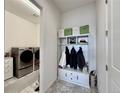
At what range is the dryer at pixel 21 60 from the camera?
3003mm

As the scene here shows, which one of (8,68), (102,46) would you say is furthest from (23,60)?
(102,46)

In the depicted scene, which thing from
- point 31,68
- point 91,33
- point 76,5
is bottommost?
point 31,68

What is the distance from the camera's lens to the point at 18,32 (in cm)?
367

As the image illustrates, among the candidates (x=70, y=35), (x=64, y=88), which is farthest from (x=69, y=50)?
(x=64, y=88)

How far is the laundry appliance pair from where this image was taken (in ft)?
9.86

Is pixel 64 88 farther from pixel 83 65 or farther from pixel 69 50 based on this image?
pixel 69 50

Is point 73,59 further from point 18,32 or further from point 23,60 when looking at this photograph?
point 18,32

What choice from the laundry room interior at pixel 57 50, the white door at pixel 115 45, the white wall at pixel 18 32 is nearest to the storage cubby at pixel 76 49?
the laundry room interior at pixel 57 50

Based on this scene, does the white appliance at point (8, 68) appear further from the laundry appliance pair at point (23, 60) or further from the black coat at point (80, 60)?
the black coat at point (80, 60)

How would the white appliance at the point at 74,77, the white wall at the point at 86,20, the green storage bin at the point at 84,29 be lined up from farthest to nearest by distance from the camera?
1. the white wall at the point at 86,20
2. the green storage bin at the point at 84,29
3. the white appliance at the point at 74,77

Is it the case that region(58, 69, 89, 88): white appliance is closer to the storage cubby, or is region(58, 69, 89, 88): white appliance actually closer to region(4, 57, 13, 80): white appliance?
the storage cubby

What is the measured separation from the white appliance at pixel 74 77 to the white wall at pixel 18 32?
2.17 m

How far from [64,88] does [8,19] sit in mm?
3116

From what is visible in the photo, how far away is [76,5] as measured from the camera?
311 cm
